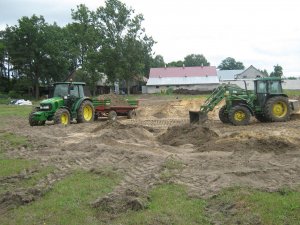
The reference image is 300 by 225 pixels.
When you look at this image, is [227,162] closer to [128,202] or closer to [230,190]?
[230,190]

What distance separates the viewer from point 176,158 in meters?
10.5

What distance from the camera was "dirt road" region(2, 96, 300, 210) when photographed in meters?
7.80

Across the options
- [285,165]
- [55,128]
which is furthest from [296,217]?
[55,128]

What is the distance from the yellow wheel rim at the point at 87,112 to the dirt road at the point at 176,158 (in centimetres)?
592

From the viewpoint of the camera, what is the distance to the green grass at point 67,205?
6.33m

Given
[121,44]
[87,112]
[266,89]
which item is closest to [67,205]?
[266,89]

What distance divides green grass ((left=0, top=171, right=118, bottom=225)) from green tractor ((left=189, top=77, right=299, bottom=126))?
11.6 meters

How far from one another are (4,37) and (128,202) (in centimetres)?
6852

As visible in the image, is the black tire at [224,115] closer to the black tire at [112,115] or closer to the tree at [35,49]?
the black tire at [112,115]

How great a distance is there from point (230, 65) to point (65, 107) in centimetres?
13392

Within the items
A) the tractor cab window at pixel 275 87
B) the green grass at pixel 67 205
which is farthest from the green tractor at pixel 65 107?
the green grass at pixel 67 205

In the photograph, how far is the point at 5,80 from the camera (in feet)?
234

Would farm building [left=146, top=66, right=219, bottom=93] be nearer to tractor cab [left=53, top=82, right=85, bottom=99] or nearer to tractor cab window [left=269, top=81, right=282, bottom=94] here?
tractor cab [left=53, top=82, right=85, bottom=99]

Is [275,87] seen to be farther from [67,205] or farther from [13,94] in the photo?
[13,94]
